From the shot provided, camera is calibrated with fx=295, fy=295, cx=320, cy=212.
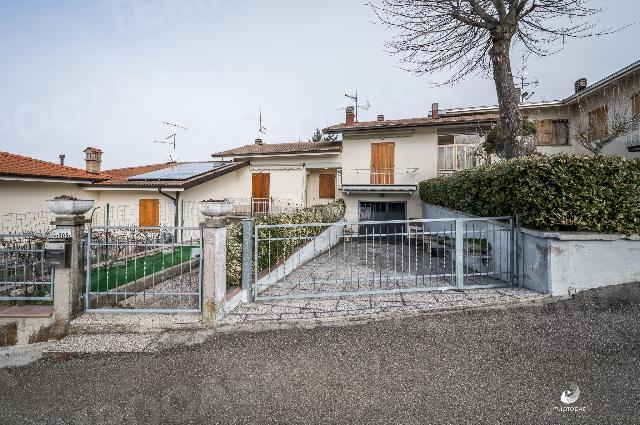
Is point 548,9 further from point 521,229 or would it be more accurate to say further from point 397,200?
point 397,200

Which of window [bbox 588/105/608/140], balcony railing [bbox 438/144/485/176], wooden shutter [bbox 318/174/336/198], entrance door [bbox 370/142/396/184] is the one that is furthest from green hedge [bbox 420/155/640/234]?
wooden shutter [bbox 318/174/336/198]

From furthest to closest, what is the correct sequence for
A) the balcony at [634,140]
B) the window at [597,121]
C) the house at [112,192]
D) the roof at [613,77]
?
the window at [597,121] < the balcony at [634,140] < the roof at [613,77] < the house at [112,192]

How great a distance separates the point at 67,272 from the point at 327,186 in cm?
1520

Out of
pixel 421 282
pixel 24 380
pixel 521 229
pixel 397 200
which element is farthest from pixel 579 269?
pixel 397 200

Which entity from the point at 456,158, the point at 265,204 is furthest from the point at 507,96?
the point at 265,204

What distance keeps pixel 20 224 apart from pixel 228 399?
516 inches

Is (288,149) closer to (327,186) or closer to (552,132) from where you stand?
(327,186)

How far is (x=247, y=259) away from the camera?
16.0 feet

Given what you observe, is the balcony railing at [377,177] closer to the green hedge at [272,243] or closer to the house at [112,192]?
the green hedge at [272,243]

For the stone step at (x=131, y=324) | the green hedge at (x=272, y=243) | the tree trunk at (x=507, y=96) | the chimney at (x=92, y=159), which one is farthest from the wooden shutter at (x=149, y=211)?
the tree trunk at (x=507, y=96)

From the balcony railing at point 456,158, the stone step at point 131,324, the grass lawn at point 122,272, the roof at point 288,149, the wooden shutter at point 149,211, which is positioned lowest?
the stone step at point 131,324

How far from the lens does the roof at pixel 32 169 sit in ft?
35.6

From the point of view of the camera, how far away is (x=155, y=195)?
15.0 metres

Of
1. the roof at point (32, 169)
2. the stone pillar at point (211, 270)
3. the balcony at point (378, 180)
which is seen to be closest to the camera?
the stone pillar at point (211, 270)
